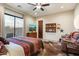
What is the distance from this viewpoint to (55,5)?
182 cm

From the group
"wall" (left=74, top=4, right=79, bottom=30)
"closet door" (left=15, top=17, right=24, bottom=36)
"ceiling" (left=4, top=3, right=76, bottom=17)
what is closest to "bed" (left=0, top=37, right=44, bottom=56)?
"closet door" (left=15, top=17, right=24, bottom=36)

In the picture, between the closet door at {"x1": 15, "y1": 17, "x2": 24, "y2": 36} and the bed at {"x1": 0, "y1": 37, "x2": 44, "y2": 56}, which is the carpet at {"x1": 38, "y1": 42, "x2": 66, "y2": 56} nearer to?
the bed at {"x1": 0, "y1": 37, "x2": 44, "y2": 56}

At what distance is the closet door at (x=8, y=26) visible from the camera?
1.76 metres

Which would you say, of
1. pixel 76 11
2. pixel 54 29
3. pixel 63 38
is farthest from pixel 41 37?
pixel 76 11

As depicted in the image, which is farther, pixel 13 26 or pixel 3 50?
pixel 13 26

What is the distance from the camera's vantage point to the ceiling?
1.77m

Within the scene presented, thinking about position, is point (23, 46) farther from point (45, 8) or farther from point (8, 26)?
point (45, 8)

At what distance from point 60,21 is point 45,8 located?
0.37 meters

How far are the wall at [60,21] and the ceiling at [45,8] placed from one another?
75 mm

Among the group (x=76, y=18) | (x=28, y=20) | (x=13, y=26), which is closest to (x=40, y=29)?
(x=28, y=20)

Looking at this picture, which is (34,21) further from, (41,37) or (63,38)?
(63,38)

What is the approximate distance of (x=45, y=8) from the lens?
1861 millimetres

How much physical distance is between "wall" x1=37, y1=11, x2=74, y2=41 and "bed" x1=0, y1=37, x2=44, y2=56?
0.71ft

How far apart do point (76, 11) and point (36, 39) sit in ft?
2.91
